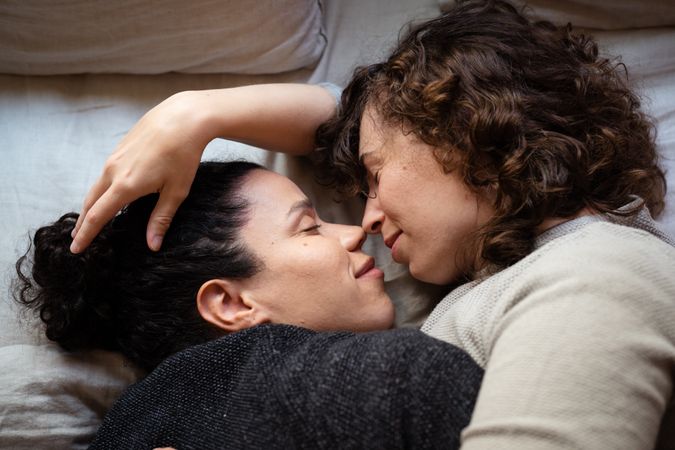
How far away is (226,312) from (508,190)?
492mm

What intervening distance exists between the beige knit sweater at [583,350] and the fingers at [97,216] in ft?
1.97

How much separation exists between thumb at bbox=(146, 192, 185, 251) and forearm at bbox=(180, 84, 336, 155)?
0.12 metres

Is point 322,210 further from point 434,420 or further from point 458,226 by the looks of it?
point 434,420

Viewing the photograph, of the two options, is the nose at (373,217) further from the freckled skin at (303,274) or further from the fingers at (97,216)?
the fingers at (97,216)

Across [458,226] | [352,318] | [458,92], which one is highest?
[458,92]

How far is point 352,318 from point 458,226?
231 millimetres

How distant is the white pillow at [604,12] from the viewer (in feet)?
4.44

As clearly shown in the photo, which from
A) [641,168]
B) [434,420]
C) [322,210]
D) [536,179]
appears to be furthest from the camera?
[322,210]

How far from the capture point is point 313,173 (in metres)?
1.34

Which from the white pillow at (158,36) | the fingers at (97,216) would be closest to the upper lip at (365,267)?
the fingers at (97,216)

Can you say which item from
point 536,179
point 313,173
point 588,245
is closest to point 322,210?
point 313,173

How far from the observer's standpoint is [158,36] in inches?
52.4

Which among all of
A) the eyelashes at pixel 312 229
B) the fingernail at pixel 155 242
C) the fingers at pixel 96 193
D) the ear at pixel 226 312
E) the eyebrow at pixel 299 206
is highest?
the fingers at pixel 96 193

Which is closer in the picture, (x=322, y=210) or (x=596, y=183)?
(x=596, y=183)
